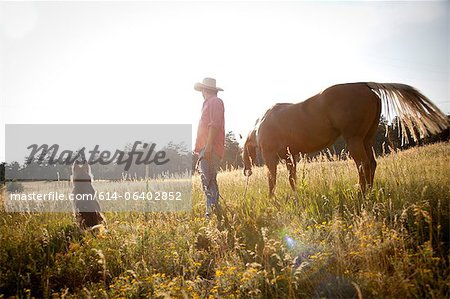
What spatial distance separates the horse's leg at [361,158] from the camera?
15.9 feet

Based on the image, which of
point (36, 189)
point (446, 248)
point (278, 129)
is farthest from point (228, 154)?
point (446, 248)

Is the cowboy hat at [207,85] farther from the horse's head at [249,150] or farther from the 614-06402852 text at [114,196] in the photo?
the 614-06402852 text at [114,196]

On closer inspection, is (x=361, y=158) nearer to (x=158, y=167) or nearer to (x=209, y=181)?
(x=209, y=181)

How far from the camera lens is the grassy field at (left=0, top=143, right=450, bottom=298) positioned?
245 centimetres

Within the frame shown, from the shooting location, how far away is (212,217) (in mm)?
5047

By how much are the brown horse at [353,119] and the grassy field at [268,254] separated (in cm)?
62

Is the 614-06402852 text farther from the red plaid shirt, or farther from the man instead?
the red plaid shirt

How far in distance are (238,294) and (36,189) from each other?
31.7ft

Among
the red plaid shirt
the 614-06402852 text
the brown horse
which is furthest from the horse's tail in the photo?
the 614-06402852 text

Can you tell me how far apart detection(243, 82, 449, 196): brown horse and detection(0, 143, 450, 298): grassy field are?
2.05ft

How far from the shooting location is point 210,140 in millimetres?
5258

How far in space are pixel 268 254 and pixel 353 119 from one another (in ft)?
9.41

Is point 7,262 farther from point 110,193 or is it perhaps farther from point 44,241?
point 110,193

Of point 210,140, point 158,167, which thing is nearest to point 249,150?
point 210,140
